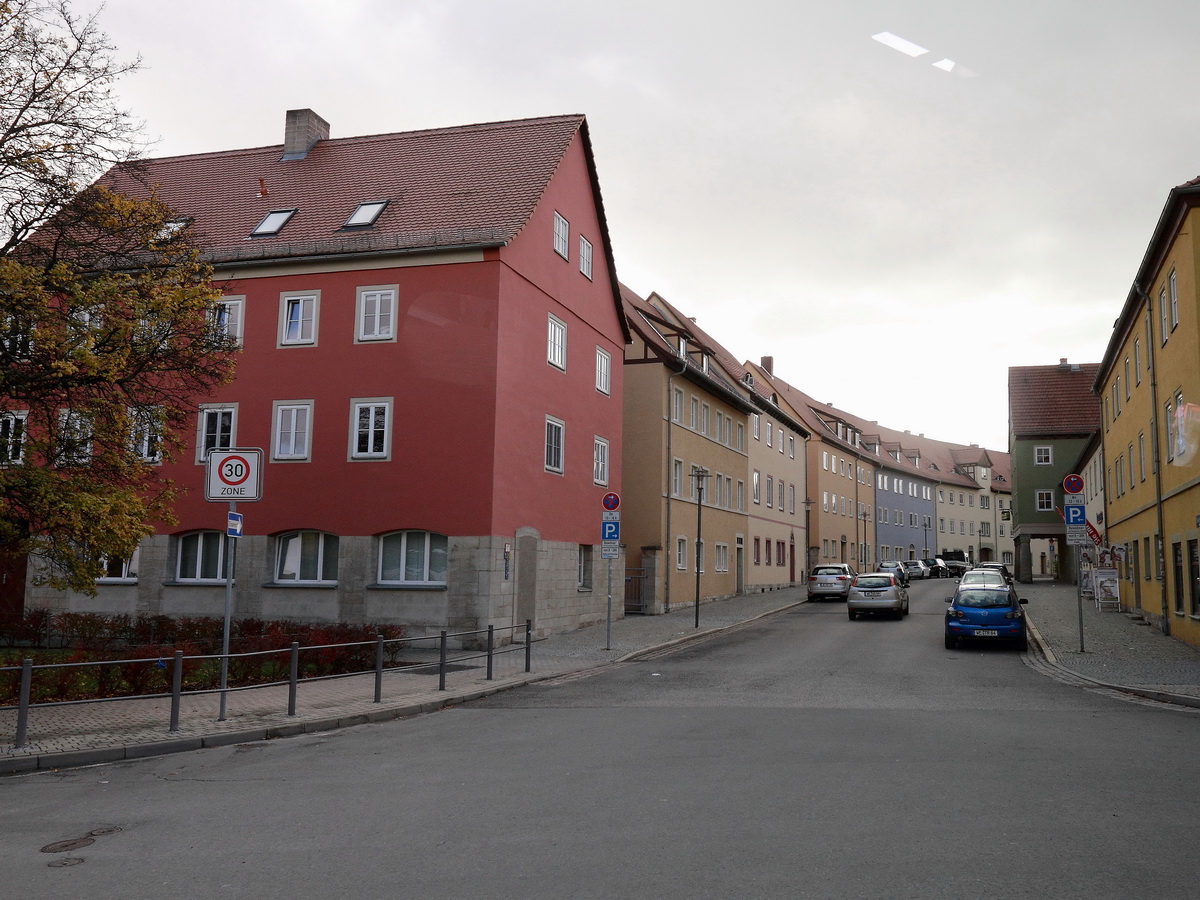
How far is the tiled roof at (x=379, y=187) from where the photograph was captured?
2327 cm

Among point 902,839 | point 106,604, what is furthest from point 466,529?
point 902,839

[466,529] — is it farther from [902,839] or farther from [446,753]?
[902,839]

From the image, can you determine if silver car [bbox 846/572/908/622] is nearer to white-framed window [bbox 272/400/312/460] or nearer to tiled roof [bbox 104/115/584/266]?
tiled roof [bbox 104/115/584/266]

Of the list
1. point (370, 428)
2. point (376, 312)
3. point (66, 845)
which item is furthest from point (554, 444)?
point (66, 845)

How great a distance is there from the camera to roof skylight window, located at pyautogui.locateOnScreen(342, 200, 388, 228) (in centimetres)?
2416

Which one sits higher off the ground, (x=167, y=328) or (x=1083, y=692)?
(x=167, y=328)

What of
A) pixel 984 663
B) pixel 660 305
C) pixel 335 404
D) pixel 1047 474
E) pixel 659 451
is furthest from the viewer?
pixel 1047 474

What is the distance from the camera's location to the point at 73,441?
13078 millimetres

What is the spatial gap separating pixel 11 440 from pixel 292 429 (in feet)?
34.0

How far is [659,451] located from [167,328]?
22.0 meters

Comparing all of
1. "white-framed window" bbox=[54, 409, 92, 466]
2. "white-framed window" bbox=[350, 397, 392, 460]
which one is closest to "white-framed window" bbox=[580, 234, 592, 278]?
"white-framed window" bbox=[350, 397, 392, 460]

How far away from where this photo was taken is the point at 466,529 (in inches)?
850

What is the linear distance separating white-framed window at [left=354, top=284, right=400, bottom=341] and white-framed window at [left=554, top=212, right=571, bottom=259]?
15.9 feet

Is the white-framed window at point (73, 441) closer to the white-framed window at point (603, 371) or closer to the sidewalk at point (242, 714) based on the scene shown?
the sidewalk at point (242, 714)
